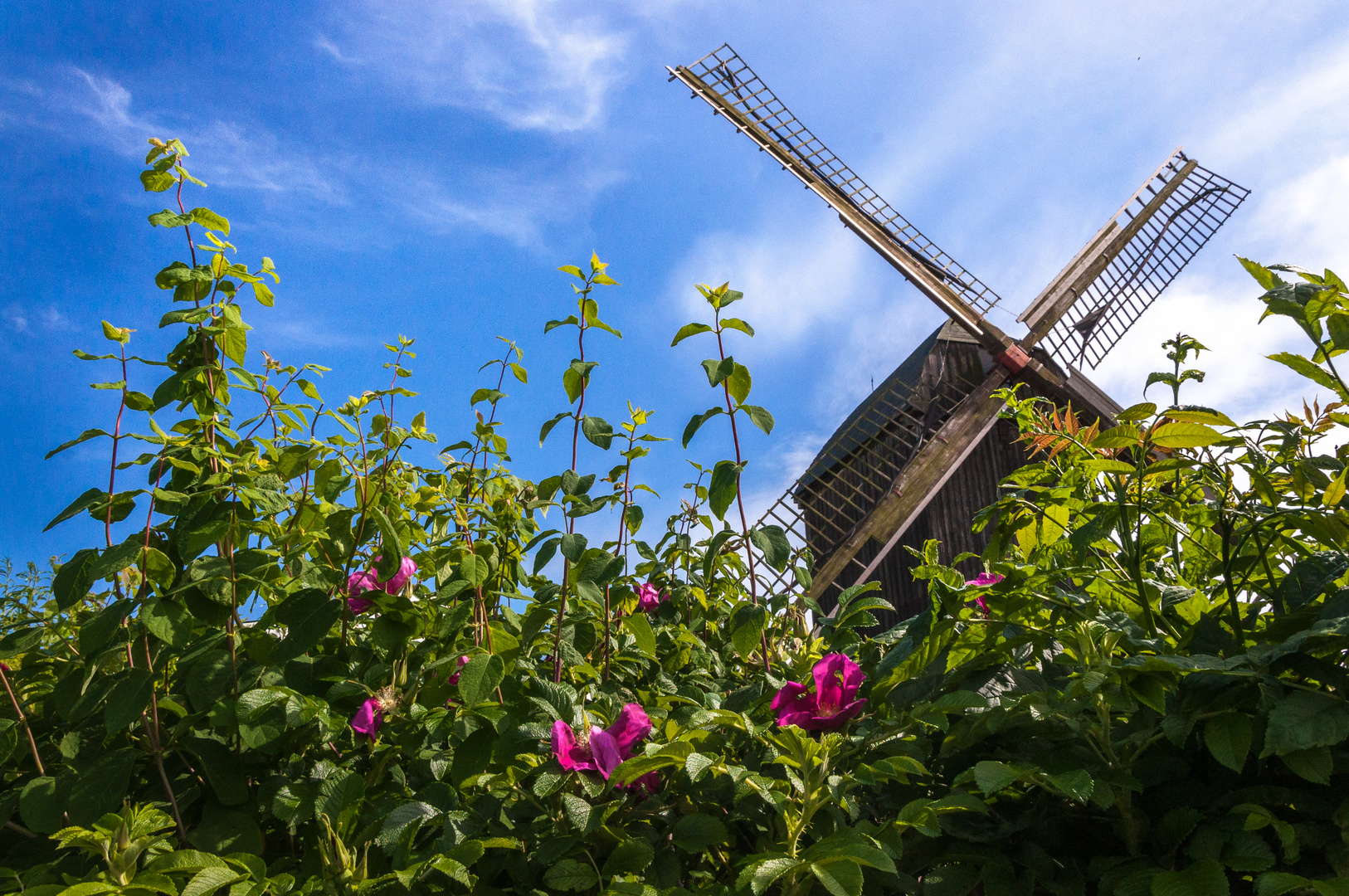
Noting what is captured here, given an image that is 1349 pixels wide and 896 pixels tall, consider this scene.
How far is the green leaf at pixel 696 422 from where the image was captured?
156cm

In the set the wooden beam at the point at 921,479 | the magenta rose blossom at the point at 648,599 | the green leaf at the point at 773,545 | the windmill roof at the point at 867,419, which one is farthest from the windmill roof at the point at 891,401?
the green leaf at the point at 773,545

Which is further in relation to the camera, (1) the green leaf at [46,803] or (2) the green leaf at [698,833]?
(1) the green leaf at [46,803]

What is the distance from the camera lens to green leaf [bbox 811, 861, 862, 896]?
926 millimetres

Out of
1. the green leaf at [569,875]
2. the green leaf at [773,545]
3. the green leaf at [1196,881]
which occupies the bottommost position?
the green leaf at [1196,881]

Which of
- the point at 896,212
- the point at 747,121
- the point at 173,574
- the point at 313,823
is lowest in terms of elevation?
the point at 313,823

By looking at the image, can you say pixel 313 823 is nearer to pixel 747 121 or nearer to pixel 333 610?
pixel 333 610

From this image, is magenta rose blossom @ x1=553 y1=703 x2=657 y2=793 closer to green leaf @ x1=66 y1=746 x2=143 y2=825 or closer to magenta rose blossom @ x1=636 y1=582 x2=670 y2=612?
green leaf @ x1=66 y1=746 x2=143 y2=825

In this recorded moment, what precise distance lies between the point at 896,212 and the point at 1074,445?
11.1 metres

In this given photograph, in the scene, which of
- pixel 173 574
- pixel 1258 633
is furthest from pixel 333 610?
pixel 1258 633

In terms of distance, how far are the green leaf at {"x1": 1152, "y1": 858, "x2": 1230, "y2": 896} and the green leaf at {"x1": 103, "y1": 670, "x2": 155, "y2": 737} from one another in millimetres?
1402

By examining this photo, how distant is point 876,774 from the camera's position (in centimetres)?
113

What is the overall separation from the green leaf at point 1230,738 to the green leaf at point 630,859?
69 centimetres

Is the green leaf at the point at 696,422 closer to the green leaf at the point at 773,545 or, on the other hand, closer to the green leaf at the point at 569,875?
the green leaf at the point at 773,545

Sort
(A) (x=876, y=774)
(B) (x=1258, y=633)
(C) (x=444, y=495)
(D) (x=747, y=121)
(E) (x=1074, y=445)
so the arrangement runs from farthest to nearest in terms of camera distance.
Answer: (D) (x=747, y=121)
(C) (x=444, y=495)
(E) (x=1074, y=445)
(B) (x=1258, y=633)
(A) (x=876, y=774)
